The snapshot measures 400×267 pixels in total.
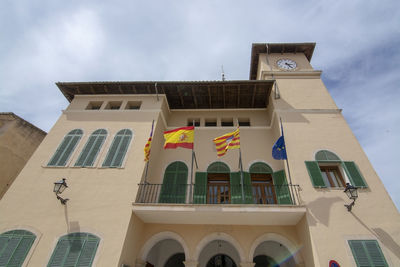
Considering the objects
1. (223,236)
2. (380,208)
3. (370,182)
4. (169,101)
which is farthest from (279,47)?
(223,236)

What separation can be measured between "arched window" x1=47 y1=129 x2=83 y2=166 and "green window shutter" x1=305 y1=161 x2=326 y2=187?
9514 mm

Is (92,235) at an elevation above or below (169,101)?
below

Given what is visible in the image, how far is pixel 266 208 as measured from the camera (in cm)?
680

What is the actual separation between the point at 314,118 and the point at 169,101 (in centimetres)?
746

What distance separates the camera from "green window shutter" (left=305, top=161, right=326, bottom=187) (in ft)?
24.1

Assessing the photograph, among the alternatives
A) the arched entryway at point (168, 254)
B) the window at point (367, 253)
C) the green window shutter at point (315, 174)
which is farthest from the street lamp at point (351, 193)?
the arched entryway at point (168, 254)

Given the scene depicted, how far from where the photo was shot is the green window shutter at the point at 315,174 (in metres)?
7.34

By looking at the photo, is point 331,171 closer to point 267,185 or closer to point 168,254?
point 267,185

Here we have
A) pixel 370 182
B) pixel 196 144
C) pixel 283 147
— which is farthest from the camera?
pixel 196 144

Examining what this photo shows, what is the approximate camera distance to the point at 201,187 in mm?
8453

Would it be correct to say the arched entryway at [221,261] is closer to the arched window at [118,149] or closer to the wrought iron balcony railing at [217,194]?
the wrought iron balcony railing at [217,194]

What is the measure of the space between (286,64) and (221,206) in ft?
32.9

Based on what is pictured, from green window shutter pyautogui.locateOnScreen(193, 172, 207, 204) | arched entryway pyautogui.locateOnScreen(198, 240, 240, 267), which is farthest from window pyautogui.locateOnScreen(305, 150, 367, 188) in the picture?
arched entryway pyautogui.locateOnScreen(198, 240, 240, 267)

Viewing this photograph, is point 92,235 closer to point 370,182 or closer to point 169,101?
point 169,101
